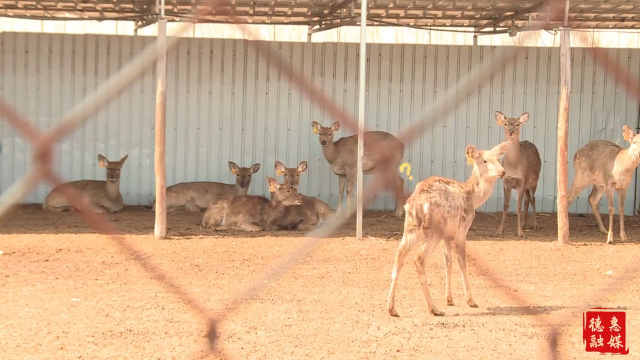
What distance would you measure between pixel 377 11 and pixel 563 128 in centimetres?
402

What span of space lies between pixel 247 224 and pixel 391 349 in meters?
6.97

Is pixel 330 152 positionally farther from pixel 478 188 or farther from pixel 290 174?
pixel 478 188

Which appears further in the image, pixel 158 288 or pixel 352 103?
pixel 352 103

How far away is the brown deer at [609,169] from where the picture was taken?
1166 centimetres

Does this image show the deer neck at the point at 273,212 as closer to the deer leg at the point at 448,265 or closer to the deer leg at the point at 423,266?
the deer leg at the point at 448,265

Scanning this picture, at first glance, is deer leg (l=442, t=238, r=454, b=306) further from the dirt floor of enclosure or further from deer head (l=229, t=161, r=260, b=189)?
deer head (l=229, t=161, r=260, b=189)

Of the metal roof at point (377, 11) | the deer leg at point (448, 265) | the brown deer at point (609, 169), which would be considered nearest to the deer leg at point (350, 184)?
the metal roof at point (377, 11)

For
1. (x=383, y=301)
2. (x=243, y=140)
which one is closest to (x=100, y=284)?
(x=383, y=301)

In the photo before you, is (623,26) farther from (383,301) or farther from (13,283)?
(13,283)

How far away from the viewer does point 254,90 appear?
1527 cm

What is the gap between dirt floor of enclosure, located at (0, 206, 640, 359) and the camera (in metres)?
5.54

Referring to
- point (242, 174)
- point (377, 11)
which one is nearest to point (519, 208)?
point (377, 11)

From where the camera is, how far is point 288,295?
739 centimetres

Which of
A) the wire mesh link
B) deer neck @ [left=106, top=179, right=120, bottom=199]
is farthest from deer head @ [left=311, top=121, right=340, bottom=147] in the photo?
deer neck @ [left=106, top=179, right=120, bottom=199]
